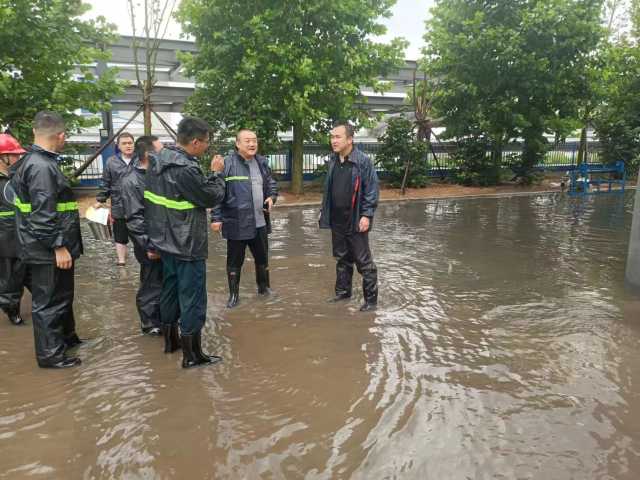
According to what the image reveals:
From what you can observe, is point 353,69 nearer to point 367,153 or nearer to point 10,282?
point 367,153

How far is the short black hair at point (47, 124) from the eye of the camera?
381 centimetres

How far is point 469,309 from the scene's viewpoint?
544 cm

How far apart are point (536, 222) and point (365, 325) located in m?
7.53

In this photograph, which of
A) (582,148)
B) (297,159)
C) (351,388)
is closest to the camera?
(351,388)

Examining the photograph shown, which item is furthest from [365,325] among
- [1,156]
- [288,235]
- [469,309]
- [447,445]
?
[288,235]

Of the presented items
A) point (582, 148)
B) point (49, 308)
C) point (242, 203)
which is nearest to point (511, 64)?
point (582, 148)

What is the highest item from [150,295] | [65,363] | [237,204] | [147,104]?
[147,104]

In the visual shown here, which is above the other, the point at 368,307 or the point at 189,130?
the point at 189,130

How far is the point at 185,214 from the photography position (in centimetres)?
383

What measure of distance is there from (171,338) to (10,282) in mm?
1891

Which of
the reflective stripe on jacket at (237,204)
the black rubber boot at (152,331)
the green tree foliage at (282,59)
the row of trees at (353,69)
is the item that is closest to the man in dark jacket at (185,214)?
the black rubber boot at (152,331)

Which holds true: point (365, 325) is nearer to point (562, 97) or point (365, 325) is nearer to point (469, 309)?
point (469, 309)

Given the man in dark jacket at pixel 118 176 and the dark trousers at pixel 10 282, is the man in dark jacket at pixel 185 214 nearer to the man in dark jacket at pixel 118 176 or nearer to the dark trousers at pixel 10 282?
the dark trousers at pixel 10 282

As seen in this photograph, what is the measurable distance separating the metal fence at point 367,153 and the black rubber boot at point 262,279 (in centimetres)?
890
